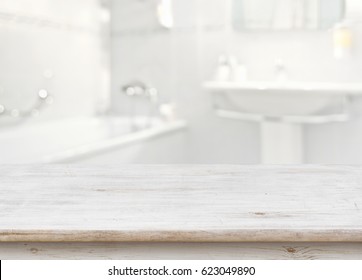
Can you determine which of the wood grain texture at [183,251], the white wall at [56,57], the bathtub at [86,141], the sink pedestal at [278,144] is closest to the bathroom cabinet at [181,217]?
the wood grain texture at [183,251]

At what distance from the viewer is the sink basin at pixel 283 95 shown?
1.16 meters

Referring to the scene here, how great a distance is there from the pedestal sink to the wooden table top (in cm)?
45

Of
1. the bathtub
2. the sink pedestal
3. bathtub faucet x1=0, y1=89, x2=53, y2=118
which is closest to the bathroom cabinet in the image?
the sink pedestal

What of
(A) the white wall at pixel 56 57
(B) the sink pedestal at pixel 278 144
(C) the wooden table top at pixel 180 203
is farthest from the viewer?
(A) the white wall at pixel 56 57

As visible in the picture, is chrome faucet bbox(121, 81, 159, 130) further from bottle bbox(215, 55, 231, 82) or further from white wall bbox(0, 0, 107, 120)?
bottle bbox(215, 55, 231, 82)

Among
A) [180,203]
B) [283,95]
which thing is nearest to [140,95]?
[283,95]

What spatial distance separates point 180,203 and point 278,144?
1.61ft

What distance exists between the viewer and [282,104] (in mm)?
1241

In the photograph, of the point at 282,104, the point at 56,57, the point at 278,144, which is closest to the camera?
the point at 278,144

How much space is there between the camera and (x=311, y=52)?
111cm

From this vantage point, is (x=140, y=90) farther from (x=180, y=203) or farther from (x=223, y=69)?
(x=180, y=203)

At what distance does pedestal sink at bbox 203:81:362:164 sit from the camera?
3.76 ft

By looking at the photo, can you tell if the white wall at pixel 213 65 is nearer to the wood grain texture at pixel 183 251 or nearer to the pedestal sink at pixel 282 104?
the pedestal sink at pixel 282 104
